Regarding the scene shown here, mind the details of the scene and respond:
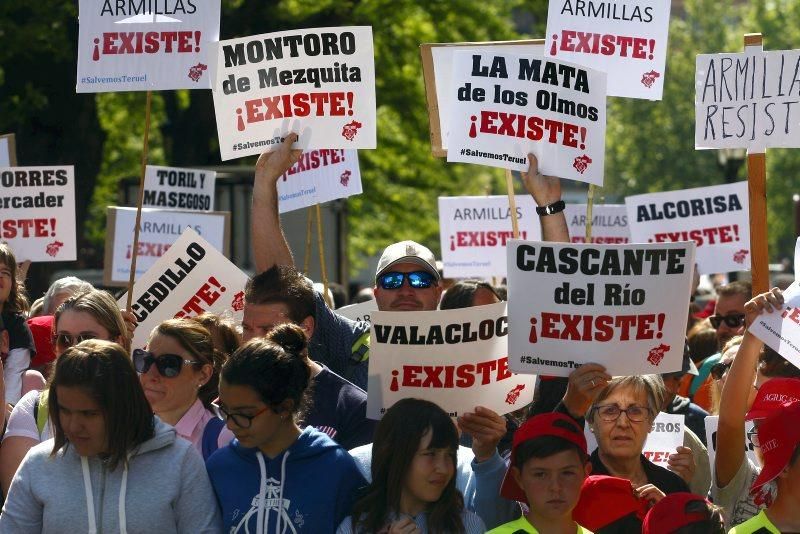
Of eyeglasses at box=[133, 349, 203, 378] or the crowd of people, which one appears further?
eyeglasses at box=[133, 349, 203, 378]

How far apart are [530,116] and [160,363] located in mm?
2194

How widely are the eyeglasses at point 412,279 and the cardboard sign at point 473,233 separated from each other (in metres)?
5.82

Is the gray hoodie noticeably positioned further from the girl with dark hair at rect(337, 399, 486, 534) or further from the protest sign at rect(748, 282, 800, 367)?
the protest sign at rect(748, 282, 800, 367)

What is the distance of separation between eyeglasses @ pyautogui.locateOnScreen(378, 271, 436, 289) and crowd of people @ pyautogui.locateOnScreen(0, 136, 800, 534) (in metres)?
0.30

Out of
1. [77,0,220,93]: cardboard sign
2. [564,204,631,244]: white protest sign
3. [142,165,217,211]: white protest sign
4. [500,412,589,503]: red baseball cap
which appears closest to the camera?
[500,412,589,503]: red baseball cap

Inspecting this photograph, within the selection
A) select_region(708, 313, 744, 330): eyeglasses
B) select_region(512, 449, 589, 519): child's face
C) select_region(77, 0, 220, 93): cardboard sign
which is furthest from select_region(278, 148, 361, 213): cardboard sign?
select_region(512, 449, 589, 519): child's face

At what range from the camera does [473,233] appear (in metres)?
12.4

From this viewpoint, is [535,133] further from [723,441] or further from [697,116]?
[723,441]

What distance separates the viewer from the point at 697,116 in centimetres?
661

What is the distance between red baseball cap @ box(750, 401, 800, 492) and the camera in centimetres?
465

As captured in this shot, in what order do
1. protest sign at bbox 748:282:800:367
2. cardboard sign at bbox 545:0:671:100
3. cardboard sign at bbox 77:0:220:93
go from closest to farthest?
protest sign at bbox 748:282:800:367 < cardboard sign at bbox 545:0:671:100 < cardboard sign at bbox 77:0:220:93

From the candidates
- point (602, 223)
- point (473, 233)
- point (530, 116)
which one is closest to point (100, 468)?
point (530, 116)

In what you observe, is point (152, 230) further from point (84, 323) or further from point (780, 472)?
point (780, 472)

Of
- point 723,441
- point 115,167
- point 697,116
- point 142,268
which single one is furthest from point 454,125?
point 115,167
